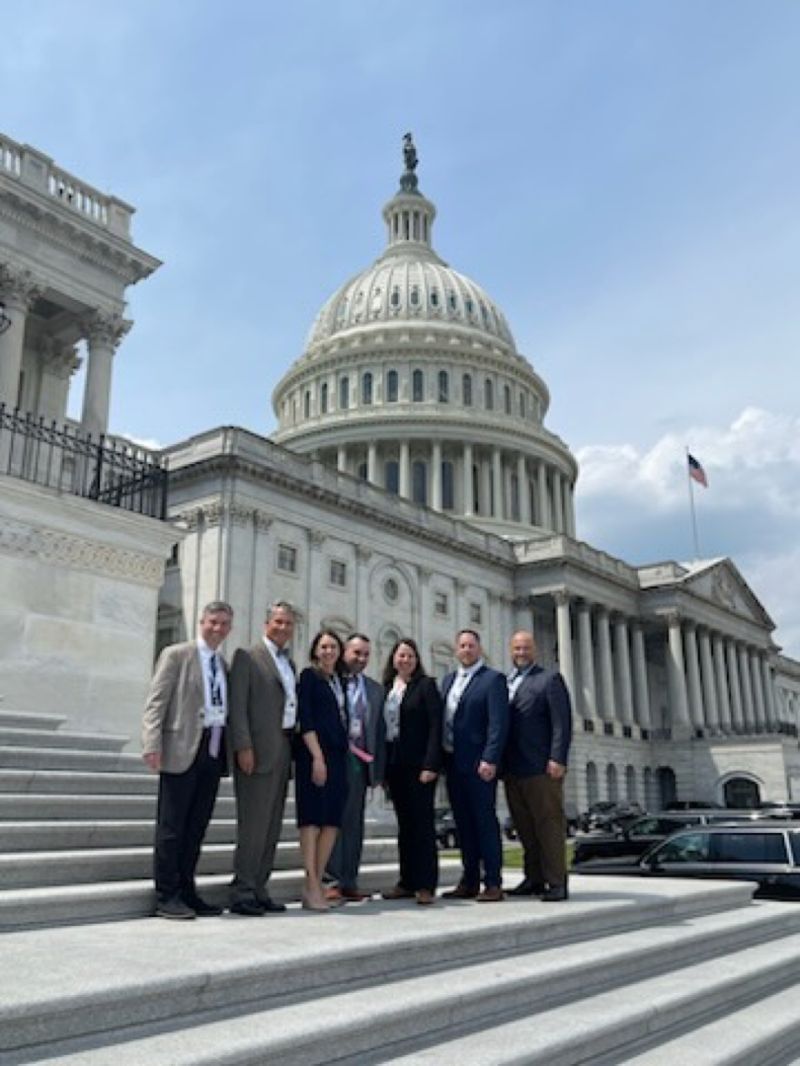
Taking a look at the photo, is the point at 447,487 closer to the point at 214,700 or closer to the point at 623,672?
the point at 623,672

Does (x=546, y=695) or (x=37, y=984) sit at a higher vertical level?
(x=546, y=695)

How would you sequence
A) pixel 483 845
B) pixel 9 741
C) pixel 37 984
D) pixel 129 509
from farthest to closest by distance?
pixel 129 509 → pixel 9 741 → pixel 483 845 → pixel 37 984

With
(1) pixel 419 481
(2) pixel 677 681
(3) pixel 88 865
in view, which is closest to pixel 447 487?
(1) pixel 419 481

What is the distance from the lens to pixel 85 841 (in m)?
7.17

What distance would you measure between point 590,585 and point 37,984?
62.1m

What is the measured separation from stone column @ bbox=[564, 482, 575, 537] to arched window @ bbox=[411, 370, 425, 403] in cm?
1637

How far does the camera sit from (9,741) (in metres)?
9.52

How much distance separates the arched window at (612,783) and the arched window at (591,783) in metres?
1.84

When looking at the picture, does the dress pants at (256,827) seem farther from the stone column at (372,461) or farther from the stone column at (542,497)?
the stone column at (542,497)

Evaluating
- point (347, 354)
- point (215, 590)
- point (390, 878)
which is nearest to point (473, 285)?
point (347, 354)

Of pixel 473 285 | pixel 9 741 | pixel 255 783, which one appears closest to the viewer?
pixel 255 783

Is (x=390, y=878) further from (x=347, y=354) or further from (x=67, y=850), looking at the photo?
(x=347, y=354)

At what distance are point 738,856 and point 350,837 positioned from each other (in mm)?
6485

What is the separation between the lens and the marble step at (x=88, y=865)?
6.07m
